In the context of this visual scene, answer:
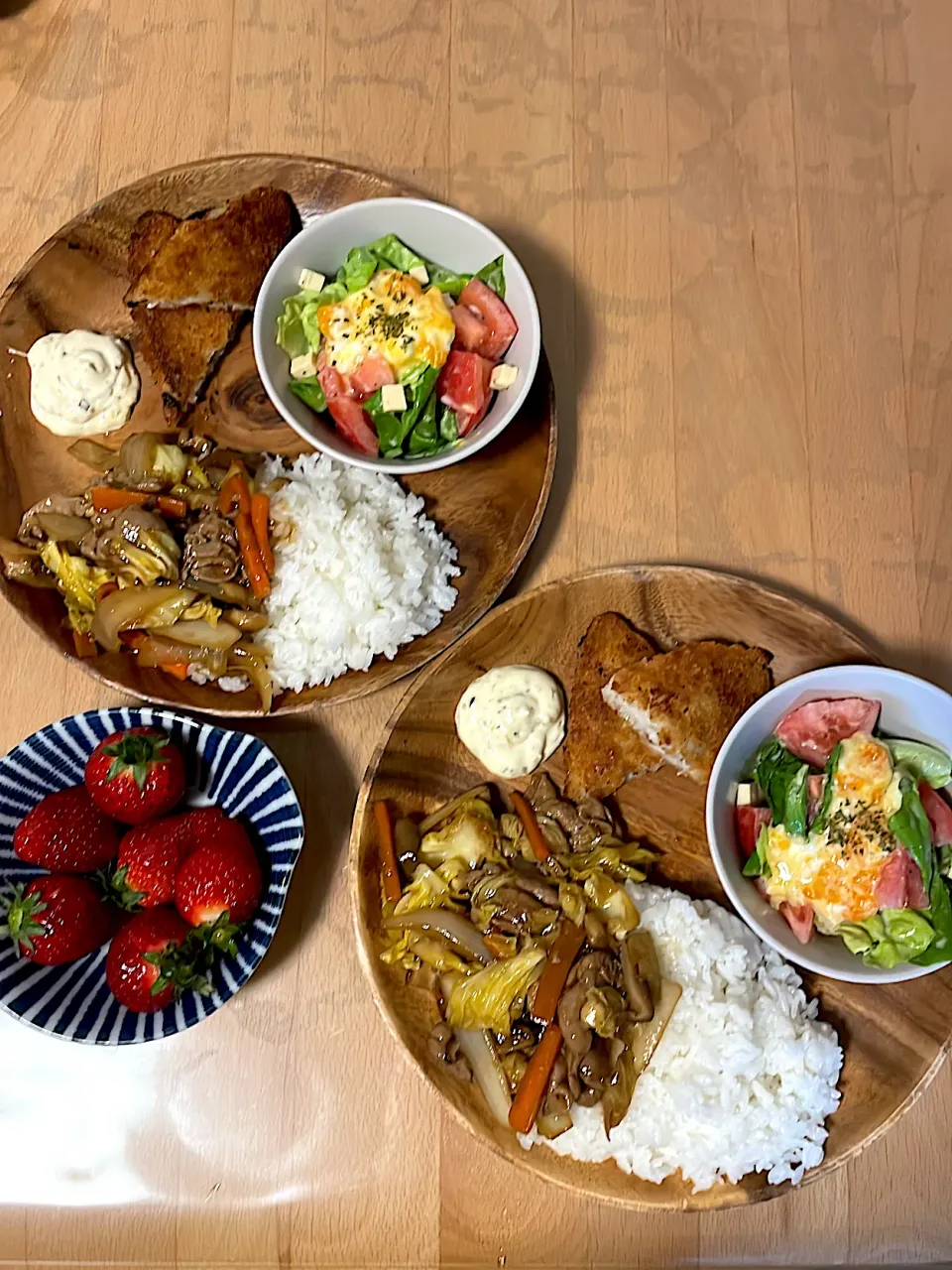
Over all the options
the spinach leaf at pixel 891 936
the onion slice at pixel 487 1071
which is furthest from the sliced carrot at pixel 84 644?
the spinach leaf at pixel 891 936

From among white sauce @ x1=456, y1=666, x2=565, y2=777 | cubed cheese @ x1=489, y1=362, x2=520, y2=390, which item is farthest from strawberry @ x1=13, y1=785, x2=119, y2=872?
cubed cheese @ x1=489, y1=362, x2=520, y2=390

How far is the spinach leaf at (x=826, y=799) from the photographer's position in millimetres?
1447

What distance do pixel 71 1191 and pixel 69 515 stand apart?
1083 mm

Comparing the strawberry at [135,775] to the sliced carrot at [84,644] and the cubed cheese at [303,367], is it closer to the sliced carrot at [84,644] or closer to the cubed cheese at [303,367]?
the sliced carrot at [84,644]

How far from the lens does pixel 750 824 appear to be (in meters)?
1.53

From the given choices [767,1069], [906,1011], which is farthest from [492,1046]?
[906,1011]

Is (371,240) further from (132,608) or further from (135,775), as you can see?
(135,775)

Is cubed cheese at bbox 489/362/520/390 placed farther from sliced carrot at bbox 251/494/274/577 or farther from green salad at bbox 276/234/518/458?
sliced carrot at bbox 251/494/274/577

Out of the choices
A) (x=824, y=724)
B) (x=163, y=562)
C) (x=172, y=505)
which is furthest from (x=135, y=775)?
(x=824, y=724)

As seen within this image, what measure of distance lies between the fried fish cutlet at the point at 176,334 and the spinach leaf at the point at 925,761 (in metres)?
1.26

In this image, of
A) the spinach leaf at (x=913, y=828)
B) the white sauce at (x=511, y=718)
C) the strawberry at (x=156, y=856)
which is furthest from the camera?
the white sauce at (x=511, y=718)

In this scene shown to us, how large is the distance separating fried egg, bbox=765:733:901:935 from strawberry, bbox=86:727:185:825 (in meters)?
0.92

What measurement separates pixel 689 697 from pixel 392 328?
0.75 meters

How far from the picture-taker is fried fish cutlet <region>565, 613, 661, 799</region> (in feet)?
5.34
